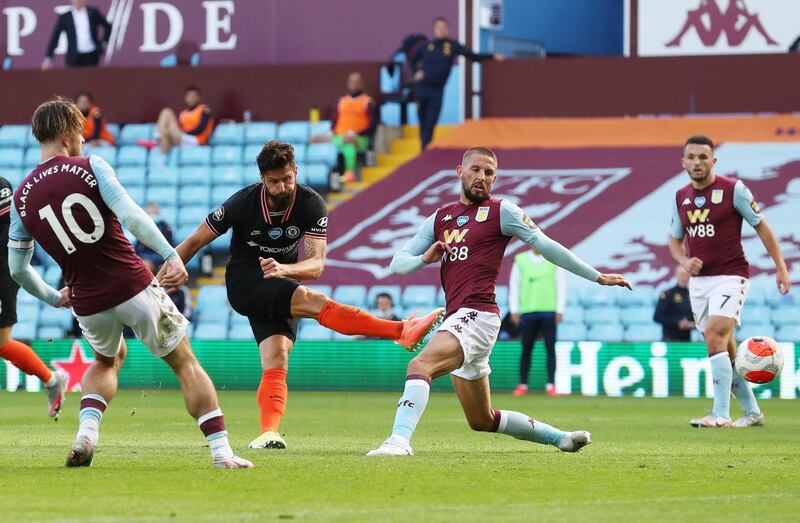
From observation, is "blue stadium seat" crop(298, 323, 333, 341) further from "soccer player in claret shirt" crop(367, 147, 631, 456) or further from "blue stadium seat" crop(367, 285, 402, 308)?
"soccer player in claret shirt" crop(367, 147, 631, 456)

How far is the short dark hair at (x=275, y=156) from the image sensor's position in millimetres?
10102

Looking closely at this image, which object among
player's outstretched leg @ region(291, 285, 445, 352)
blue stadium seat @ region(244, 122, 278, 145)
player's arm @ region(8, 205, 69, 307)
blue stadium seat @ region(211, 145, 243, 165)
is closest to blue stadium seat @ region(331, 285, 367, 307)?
blue stadium seat @ region(211, 145, 243, 165)

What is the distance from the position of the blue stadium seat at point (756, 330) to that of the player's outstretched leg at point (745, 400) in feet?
24.6

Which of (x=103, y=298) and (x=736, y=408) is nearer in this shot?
(x=103, y=298)

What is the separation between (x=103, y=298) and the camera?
350 inches

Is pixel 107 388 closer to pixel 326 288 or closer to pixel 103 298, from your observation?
pixel 103 298

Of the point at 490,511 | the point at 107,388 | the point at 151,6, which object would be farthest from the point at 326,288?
the point at 490,511

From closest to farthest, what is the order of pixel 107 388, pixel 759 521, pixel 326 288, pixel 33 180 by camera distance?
pixel 759 521, pixel 33 180, pixel 107 388, pixel 326 288

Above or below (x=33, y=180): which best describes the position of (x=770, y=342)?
below

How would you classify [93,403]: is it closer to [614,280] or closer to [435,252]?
[435,252]

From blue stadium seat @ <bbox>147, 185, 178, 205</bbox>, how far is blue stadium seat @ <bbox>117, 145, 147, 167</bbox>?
105 centimetres

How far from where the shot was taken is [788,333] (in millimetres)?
21688

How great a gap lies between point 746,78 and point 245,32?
1025 cm

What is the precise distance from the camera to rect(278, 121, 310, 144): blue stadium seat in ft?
92.3
